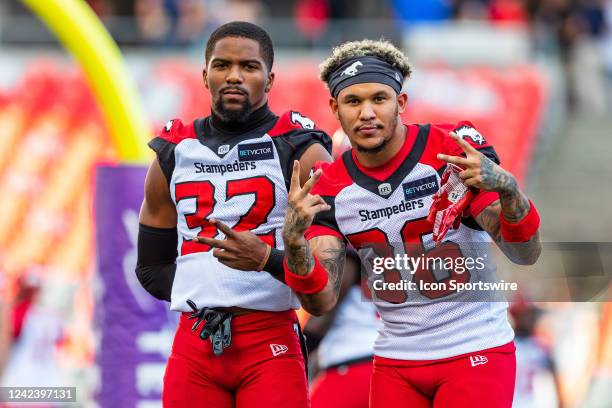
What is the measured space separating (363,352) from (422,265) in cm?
167

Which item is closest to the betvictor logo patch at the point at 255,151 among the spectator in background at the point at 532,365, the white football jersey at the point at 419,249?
the white football jersey at the point at 419,249

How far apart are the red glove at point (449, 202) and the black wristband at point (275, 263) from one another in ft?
1.82

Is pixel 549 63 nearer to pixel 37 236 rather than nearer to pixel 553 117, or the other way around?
pixel 553 117

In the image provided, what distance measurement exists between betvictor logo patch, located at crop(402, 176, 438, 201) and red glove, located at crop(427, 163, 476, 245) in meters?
0.10

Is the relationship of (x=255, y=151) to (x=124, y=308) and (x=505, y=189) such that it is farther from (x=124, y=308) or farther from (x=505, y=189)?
(x=124, y=308)

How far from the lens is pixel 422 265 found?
4621mm

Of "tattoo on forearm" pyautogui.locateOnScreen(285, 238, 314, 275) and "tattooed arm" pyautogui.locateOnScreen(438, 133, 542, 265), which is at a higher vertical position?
"tattooed arm" pyautogui.locateOnScreen(438, 133, 542, 265)

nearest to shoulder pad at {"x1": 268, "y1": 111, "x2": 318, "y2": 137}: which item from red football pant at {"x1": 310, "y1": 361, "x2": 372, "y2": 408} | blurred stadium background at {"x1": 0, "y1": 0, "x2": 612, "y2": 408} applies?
red football pant at {"x1": 310, "y1": 361, "x2": 372, "y2": 408}

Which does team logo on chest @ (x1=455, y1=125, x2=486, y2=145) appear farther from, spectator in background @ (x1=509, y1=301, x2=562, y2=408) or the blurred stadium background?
the blurred stadium background

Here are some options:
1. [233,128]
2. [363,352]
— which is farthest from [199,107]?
[233,128]

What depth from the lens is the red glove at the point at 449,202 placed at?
14.4ft

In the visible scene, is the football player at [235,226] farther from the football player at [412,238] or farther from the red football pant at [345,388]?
the red football pant at [345,388]

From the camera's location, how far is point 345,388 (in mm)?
6062

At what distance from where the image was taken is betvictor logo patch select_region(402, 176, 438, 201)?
4613mm
